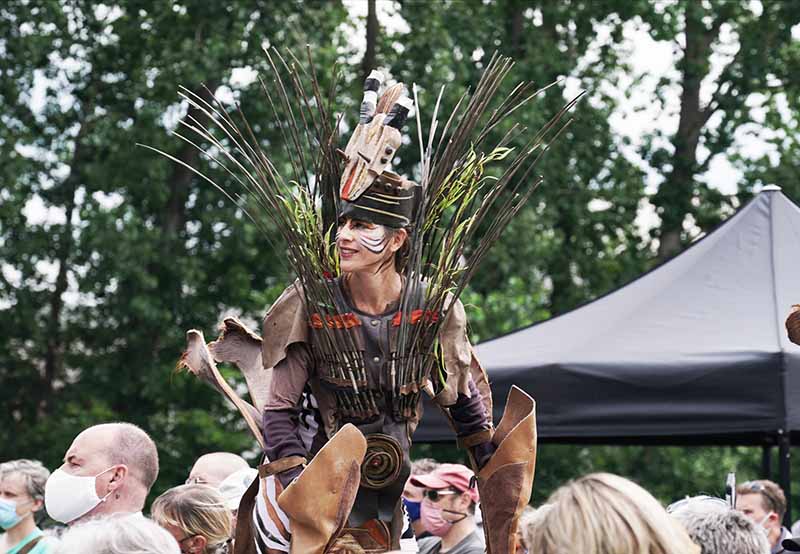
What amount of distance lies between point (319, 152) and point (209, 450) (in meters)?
10.9

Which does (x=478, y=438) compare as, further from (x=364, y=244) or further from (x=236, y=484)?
(x=236, y=484)

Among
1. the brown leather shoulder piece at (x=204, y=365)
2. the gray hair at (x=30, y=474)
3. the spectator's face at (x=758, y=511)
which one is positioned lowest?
the spectator's face at (x=758, y=511)

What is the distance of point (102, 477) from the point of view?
4.77m

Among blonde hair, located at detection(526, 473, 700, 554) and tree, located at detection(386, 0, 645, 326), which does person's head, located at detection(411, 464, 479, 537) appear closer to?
blonde hair, located at detection(526, 473, 700, 554)

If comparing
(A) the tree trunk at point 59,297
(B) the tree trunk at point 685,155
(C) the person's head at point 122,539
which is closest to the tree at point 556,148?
(B) the tree trunk at point 685,155

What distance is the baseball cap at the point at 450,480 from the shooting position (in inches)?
248

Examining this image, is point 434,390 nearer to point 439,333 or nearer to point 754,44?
point 439,333

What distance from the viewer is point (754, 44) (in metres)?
17.0

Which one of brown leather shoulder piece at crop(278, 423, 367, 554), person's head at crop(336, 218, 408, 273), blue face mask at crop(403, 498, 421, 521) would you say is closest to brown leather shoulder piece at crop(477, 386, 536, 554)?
brown leather shoulder piece at crop(278, 423, 367, 554)

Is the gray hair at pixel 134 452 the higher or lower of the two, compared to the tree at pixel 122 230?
lower

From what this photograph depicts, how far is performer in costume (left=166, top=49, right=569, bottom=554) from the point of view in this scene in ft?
13.8

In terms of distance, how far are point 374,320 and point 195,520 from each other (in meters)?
1.22

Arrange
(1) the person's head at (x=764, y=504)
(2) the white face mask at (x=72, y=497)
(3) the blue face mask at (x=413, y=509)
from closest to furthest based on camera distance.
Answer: (2) the white face mask at (x=72, y=497) < (1) the person's head at (x=764, y=504) < (3) the blue face mask at (x=413, y=509)

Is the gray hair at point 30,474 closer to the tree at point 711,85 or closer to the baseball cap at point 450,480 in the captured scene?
the baseball cap at point 450,480
